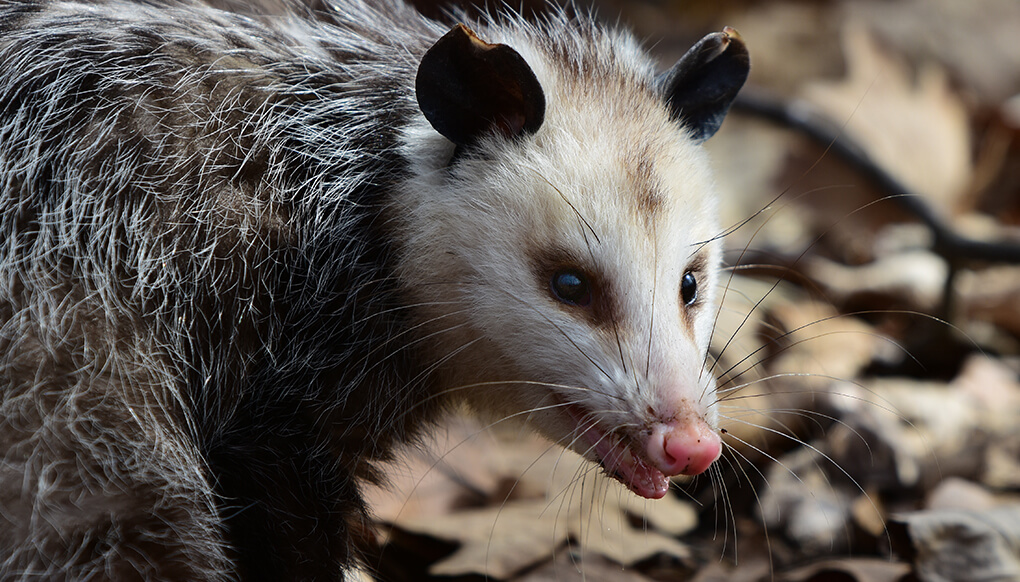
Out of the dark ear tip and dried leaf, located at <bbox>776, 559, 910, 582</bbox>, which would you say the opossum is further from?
dried leaf, located at <bbox>776, 559, 910, 582</bbox>

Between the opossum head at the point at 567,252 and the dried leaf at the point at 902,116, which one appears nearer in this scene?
the opossum head at the point at 567,252

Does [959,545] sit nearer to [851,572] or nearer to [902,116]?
[851,572]

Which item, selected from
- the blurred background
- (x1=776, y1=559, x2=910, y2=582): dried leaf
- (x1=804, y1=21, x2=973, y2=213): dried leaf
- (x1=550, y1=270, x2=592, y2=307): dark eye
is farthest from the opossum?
(x1=804, y1=21, x2=973, y2=213): dried leaf

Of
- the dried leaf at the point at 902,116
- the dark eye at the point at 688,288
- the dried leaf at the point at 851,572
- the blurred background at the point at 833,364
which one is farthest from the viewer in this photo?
the dried leaf at the point at 902,116

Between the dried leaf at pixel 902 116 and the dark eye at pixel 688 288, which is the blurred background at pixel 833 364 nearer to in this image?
the dried leaf at pixel 902 116

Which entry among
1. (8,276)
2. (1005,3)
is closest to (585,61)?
(8,276)

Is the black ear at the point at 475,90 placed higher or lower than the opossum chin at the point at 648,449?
higher

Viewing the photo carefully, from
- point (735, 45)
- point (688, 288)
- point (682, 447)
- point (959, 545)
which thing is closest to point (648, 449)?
point (682, 447)

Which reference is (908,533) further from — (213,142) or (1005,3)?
(1005,3)

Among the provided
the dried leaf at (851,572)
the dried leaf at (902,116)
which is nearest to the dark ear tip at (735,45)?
the dried leaf at (851,572)
